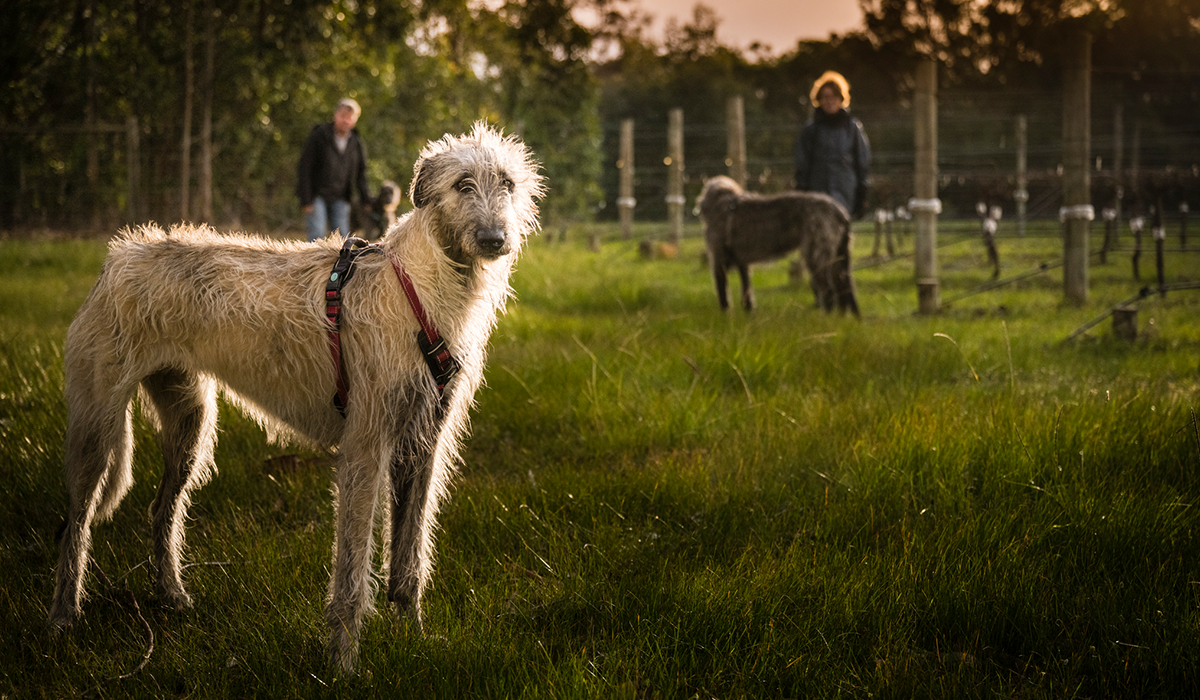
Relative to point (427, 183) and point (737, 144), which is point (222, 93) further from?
point (427, 183)

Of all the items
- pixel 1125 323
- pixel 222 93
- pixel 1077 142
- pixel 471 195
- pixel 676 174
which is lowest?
pixel 1125 323

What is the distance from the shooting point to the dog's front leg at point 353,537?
2.54m

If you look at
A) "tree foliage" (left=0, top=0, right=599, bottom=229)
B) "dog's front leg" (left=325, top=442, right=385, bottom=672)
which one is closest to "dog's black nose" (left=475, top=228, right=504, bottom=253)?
"dog's front leg" (left=325, top=442, right=385, bottom=672)

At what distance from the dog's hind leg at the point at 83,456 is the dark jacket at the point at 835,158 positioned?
7452 millimetres

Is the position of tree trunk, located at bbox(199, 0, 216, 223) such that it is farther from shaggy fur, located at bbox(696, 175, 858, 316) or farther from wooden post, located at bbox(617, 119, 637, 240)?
shaggy fur, located at bbox(696, 175, 858, 316)

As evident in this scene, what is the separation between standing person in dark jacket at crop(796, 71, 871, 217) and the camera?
27.8 feet

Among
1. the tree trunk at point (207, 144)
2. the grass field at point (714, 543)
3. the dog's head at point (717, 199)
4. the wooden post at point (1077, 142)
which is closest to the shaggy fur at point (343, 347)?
the grass field at point (714, 543)

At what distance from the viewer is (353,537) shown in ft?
8.51

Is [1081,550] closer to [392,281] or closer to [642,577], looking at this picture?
[642,577]

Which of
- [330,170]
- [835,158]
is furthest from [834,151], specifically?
[330,170]

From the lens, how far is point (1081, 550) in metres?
3.00

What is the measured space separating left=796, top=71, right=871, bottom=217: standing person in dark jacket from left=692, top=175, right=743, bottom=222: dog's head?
0.81 m

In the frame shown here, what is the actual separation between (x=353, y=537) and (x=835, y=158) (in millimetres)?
7437

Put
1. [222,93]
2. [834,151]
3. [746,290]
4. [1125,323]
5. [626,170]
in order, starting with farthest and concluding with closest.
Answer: [222,93]
[626,170]
[746,290]
[834,151]
[1125,323]
